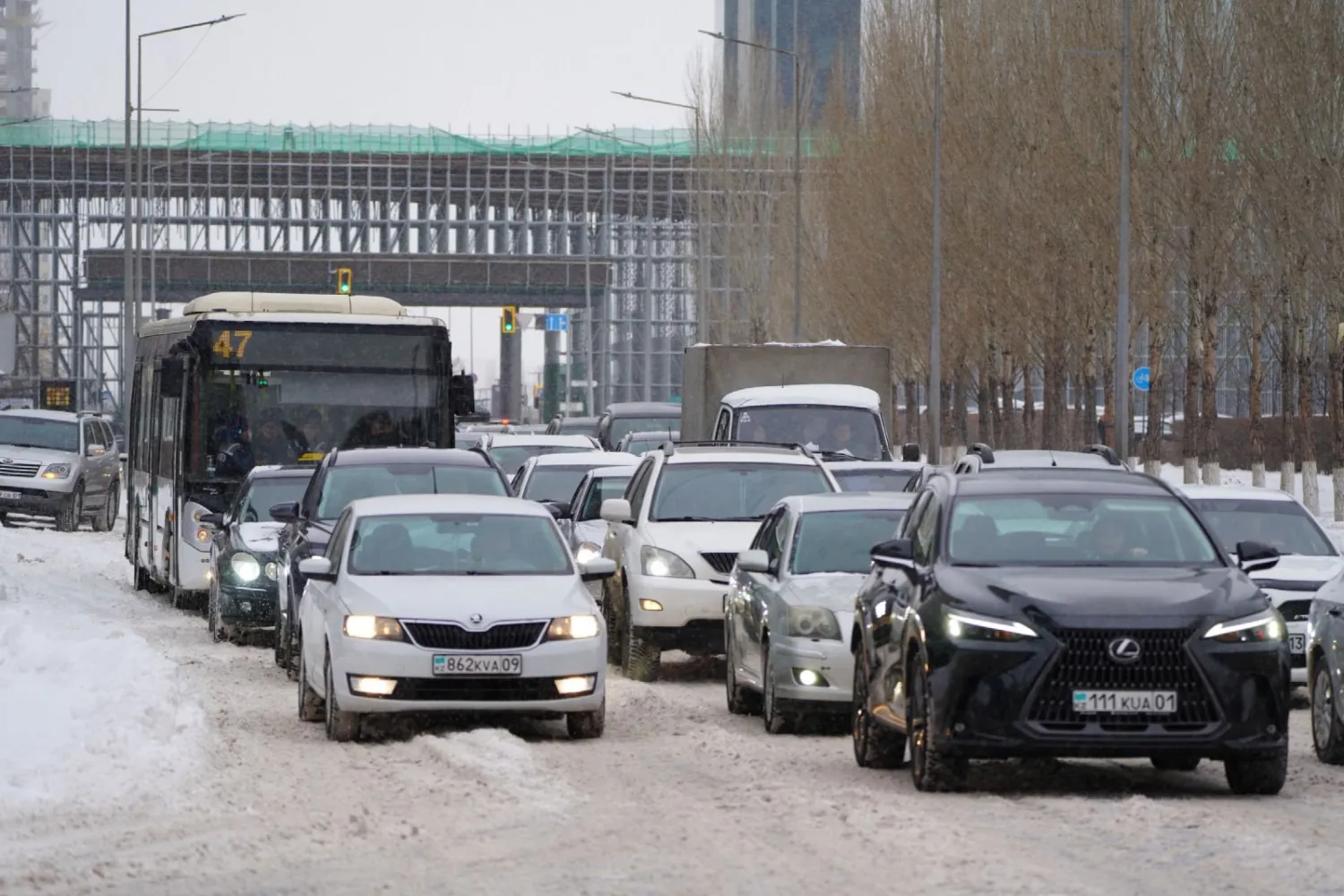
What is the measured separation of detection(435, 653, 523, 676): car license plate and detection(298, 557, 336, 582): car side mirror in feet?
3.93

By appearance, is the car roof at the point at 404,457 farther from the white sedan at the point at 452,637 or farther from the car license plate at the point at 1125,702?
the car license plate at the point at 1125,702

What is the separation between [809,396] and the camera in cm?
3034

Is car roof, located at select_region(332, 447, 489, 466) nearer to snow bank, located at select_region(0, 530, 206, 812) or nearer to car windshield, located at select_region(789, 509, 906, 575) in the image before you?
snow bank, located at select_region(0, 530, 206, 812)

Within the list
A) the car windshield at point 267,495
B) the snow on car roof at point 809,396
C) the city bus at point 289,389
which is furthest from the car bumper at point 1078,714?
the snow on car roof at point 809,396

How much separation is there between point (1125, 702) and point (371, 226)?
84.5 metres

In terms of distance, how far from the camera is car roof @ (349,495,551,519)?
51.8 feet

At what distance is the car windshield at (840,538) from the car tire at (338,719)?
2.97 metres

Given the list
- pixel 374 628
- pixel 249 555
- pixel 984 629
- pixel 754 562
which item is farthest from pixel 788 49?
pixel 984 629

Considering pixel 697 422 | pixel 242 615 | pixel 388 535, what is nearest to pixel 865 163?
pixel 697 422

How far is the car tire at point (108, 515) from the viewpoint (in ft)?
149

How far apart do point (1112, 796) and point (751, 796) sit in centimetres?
156

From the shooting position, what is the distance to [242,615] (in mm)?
22156

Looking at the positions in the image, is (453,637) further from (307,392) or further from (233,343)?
(233,343)

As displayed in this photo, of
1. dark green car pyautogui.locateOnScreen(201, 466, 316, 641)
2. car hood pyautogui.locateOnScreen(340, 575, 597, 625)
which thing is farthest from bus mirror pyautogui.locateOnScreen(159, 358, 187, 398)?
car hood pyautogui.locateOnScreen(340, 575, 597, 625)
